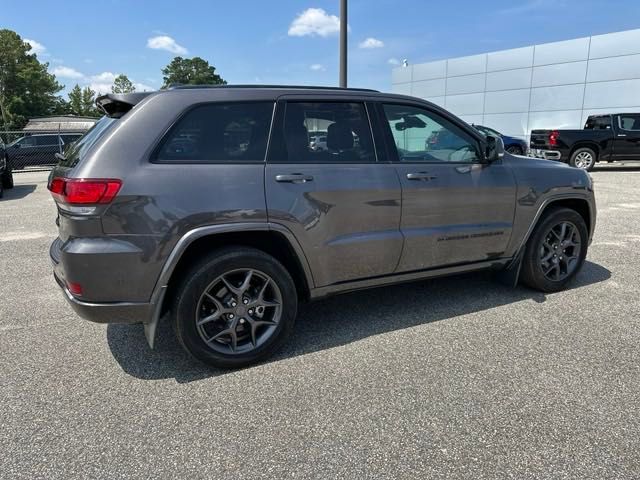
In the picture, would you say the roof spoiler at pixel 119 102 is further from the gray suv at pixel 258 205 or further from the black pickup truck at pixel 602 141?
the black pickup truck at pixel 602 141

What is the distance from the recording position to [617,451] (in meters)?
2.11

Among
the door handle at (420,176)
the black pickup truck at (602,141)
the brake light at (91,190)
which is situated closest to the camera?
the brake light at (91,190)

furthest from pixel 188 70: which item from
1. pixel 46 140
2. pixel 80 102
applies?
pixel 46 140

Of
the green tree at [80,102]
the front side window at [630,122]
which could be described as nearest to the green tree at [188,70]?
the green tree at [80,102]

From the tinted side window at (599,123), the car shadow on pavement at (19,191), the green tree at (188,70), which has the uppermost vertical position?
the green tree at (188,70)

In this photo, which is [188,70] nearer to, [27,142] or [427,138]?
[27,142]

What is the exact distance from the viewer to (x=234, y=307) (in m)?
2.90

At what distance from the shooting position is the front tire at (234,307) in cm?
275

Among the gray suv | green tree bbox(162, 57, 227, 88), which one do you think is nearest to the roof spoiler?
the gray suv

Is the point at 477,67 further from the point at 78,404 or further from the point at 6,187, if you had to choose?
the point at 78,404

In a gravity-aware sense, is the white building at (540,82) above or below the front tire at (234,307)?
above

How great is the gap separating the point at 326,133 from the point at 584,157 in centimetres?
1495

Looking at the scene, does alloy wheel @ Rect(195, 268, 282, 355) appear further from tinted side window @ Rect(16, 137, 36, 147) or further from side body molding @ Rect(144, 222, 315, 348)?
tinted side window @ Rect(16, 137, 36, 147)

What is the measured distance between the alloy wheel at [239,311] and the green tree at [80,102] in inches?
2457
